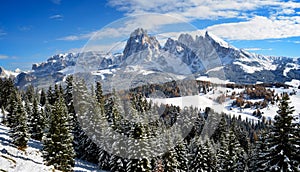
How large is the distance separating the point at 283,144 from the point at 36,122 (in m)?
55.3

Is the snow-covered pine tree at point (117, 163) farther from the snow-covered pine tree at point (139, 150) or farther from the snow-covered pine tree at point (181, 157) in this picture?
the snow-covered pine tree at point (181, 157)

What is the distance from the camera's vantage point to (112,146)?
50531 mm

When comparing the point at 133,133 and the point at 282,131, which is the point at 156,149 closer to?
the point at 133,133

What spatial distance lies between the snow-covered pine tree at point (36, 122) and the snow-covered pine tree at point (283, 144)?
52.2 metres

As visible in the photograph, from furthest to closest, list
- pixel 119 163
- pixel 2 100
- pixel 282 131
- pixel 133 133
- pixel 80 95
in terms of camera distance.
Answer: pixel 2 100 → pixel 80 95 → pixel 119 163 → pixel 133 133 → pixel 282 131

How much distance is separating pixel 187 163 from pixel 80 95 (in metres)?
25.7

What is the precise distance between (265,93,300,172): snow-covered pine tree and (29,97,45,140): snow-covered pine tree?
52194mm

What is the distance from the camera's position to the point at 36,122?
65.6 m

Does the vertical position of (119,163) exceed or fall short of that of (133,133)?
it falls short

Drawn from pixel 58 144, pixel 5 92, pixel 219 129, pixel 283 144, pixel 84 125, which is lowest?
pixel 219 129

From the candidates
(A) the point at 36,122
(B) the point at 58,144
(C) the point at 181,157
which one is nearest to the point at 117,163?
(B) the point at 58,144

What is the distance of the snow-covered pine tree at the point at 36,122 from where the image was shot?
210 ft

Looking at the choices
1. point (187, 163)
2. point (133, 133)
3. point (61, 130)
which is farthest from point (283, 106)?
point (187, 163)

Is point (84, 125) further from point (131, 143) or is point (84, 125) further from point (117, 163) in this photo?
point (131, 143)
